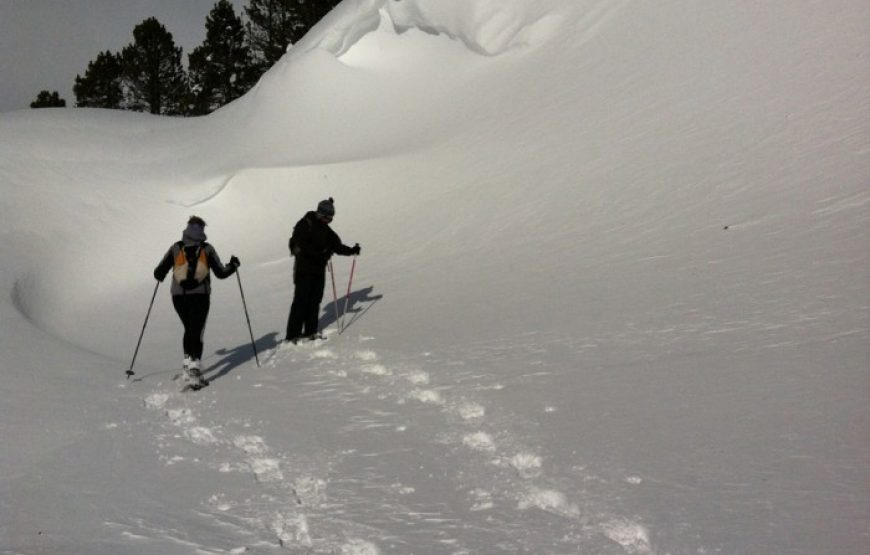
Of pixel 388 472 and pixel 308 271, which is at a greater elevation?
pixel 308 271

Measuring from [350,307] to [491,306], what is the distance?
226 cm

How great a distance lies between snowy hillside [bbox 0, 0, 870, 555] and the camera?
4.06 m

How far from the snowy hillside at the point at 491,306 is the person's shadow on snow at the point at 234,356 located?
0.21ft

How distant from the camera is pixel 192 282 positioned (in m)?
7.46

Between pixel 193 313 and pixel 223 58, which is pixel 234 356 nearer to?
pixel 193 313

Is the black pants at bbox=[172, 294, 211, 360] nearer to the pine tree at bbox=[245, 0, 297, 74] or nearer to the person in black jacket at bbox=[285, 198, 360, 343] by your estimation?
the person in black jacket at bbox=[285, 198, 360, 343]

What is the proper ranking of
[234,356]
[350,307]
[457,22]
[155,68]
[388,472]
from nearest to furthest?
[388,472] → [234,356] → [350,307] → [457,22] → [155,68]

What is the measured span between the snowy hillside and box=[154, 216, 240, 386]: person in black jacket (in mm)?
426

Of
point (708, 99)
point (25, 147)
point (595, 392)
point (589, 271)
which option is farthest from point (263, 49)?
point (595, 392)

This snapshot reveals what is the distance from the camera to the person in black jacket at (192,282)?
7445 millimetres

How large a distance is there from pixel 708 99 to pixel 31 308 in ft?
34.6

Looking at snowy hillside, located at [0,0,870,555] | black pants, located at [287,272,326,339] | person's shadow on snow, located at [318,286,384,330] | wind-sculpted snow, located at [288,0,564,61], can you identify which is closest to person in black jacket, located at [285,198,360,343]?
black pants, located at [287,272,326,339]

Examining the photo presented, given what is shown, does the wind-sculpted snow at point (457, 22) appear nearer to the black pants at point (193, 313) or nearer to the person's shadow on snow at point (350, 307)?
the person's shadow on snow at point (350, 307)

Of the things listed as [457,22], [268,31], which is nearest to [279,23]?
[268,31]
